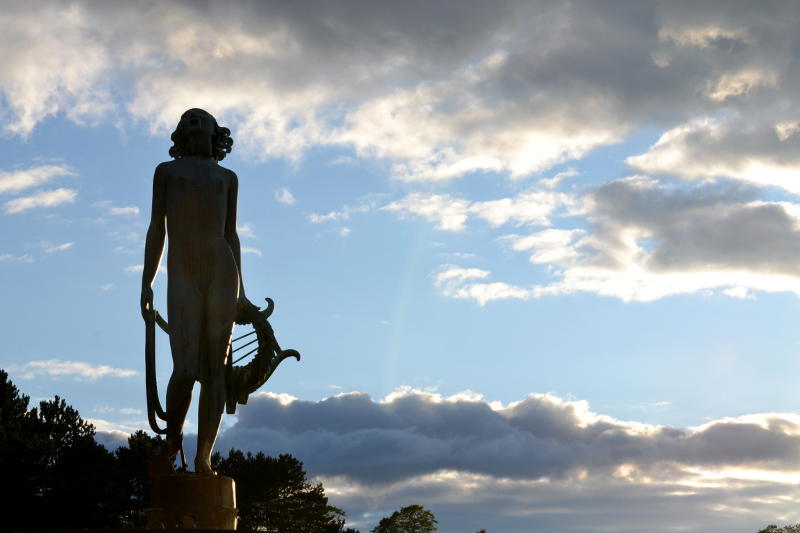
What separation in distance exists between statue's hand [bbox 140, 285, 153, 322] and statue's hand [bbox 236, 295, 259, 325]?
1.07m

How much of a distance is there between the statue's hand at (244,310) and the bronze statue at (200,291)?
13 mm

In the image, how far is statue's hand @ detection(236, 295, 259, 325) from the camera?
13758 millimetres

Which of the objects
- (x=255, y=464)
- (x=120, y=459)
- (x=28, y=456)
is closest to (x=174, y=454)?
(x=28, y=456)

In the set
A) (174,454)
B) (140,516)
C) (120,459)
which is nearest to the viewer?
(174,454)

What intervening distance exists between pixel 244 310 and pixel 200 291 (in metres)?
0.79

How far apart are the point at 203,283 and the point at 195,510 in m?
2.73

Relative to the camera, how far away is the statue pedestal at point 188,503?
471 inches

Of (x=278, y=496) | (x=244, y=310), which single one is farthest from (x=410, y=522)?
(x=244, y=310)

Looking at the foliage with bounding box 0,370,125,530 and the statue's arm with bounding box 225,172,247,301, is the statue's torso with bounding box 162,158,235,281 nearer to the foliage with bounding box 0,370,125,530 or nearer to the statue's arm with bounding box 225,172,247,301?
the statue's arm with bounding box 225,172,247,301

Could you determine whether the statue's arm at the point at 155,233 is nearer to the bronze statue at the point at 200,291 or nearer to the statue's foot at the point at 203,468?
the bronze statue at the point at 200,291

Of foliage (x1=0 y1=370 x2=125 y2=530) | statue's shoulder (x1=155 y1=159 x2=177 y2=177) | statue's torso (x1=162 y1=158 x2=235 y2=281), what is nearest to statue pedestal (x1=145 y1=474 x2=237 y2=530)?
statue's torso (x1=162 y1=158 x2=235 y2=281)

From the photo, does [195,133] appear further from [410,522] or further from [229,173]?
[410,522]

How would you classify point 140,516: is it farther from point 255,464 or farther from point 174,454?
point 174,454

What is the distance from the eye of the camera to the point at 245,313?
545 inches
